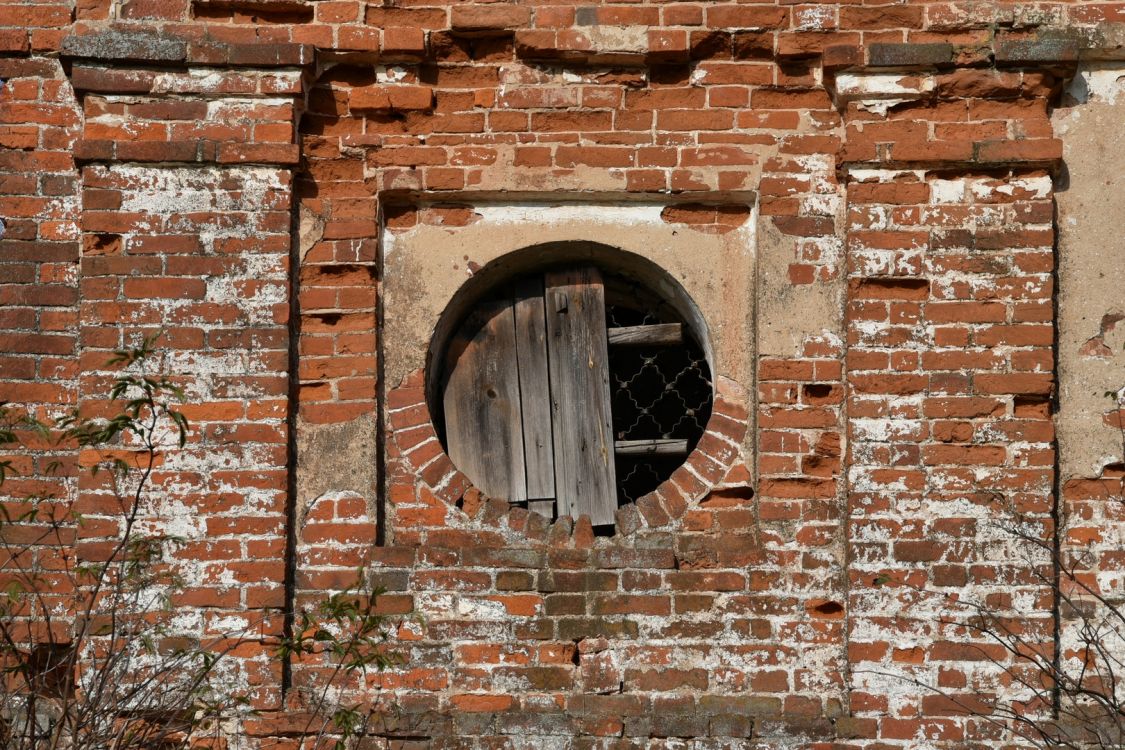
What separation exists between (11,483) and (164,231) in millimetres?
1052

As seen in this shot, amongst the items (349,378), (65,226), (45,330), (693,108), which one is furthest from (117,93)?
(693,108)

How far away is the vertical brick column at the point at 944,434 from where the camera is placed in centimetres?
482

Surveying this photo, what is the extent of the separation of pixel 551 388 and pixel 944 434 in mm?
1449

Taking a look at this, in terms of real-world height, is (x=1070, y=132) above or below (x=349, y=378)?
above

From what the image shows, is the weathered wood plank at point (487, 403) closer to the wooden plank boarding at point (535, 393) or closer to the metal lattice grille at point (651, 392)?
the wooden plank boarding at point (535, 393)

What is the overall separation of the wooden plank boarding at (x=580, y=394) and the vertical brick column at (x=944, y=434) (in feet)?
3.06

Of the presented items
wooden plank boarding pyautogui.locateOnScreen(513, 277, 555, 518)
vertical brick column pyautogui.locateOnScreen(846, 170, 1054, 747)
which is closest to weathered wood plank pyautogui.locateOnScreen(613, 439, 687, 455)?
wooden plank boarding pyautogui.locateOnScreen(513, 277, 555, 518)

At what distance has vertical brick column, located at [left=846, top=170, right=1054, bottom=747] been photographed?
15.8 ft

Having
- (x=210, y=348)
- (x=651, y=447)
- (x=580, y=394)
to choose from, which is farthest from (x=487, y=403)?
(x=210, y=348)

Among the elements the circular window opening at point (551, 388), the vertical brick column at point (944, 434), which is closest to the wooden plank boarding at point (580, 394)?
the circular window opening at point (551, 388)

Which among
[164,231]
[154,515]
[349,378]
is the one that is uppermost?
[164,231]

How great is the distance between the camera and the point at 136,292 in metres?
5.02

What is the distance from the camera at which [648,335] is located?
553cm

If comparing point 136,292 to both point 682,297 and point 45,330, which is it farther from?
point 682,297
